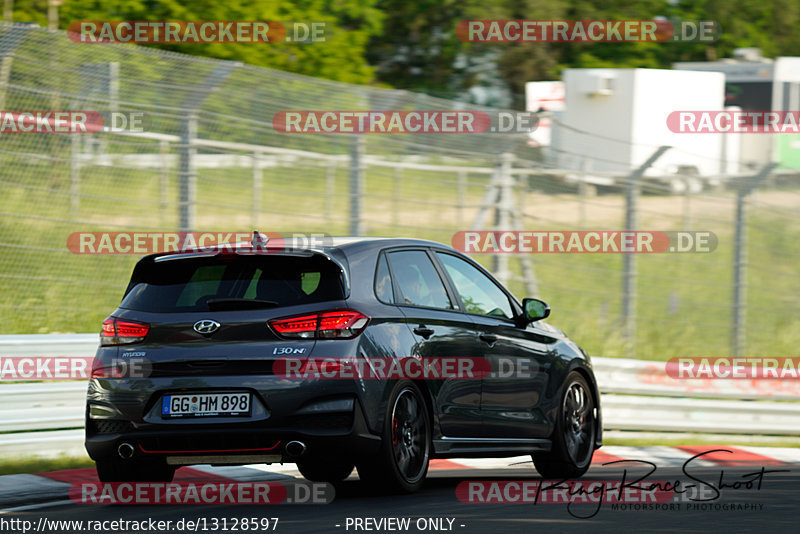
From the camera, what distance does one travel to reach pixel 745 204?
15.6m

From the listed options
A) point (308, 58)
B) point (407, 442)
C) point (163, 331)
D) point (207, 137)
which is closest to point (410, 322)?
point (407, 442)

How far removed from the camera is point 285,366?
7383 mm

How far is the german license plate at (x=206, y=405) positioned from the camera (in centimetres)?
739

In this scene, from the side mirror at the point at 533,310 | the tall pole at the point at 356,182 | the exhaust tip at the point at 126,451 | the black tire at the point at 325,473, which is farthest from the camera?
the tall pole at the point at 356,182

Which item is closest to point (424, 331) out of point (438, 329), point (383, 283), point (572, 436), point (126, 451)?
point (438, 329)

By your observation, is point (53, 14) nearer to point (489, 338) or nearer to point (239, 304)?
point (489, 338)

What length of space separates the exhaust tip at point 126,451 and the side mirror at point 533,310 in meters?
3.05

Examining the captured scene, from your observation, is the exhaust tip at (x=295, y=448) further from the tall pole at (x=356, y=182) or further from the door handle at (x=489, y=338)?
the tall pole at (x=356, y=182)

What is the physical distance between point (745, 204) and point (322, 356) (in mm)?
9364

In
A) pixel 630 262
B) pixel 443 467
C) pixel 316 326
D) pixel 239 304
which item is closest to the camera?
pixel 316 326

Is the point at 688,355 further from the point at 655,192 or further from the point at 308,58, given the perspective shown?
the point at 308,58

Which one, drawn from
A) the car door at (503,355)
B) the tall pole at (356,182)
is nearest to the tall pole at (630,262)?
the tall pole at (356,182)

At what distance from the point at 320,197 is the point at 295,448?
767 centimetres

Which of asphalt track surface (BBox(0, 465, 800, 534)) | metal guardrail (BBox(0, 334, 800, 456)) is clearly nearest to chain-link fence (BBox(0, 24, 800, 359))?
metal guardrail (BBox(0, 334, 800, 456))
